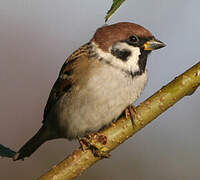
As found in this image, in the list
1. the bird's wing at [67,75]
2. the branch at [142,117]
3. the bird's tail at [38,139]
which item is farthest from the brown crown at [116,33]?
the branch at [142,117]

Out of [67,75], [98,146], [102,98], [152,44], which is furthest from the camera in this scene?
[67,75]

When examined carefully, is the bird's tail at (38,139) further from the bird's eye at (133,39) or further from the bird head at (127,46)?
the bird's eye at (133,39)

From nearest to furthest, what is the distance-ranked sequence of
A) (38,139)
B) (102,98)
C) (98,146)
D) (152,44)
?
1. (98,146)
2. (102,98)
3. (152,44)
4. (38,139)

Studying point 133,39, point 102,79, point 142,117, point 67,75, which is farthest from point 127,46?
point 142,117

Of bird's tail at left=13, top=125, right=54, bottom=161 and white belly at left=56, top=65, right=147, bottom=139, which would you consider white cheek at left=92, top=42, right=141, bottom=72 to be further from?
bird's tail at left=13, top=125, right=54, bottom=161

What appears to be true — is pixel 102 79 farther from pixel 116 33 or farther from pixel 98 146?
pixel 98 146

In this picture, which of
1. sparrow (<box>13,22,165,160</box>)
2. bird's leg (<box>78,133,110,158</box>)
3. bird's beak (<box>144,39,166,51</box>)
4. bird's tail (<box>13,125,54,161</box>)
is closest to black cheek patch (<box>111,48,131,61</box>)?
sparrow (<box>13,22,165,160</box>)
